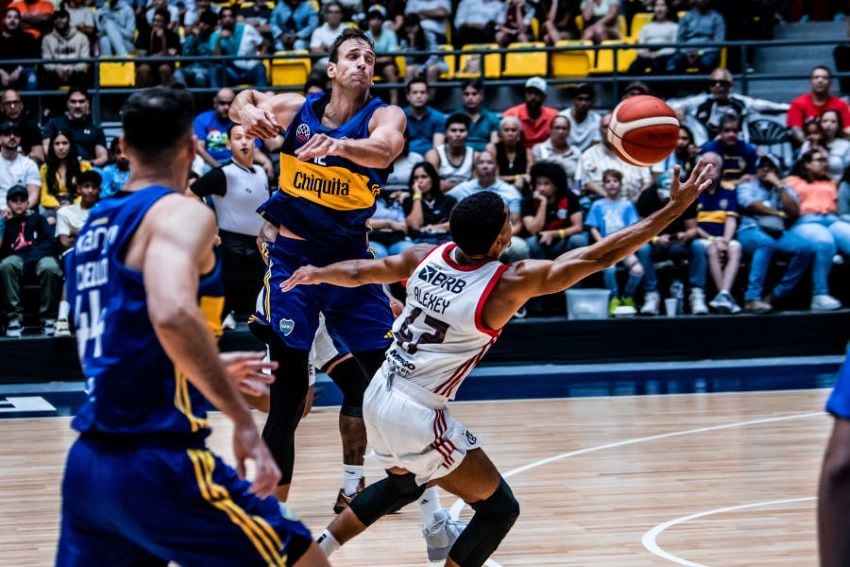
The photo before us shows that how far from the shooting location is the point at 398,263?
4.80 m

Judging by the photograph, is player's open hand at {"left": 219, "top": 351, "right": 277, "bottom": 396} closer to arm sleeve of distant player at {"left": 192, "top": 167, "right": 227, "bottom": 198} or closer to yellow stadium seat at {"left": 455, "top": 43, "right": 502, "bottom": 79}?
arm sleeve of distant player at {"left": 192, "top": 167, "right": 227, "bottom": 198}

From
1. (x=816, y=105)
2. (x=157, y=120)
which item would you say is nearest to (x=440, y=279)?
(x=157, y=120)

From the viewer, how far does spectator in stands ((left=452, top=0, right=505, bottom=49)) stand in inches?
559

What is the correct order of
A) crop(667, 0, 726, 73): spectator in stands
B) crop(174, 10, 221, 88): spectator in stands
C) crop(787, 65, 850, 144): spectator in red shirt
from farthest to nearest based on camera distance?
crop(667, 0, 726, 73): spectator in stands < crop(174, 10, 221, 88): spectator in stands < crop(787, 65, 850, 144): spectator in red shirt

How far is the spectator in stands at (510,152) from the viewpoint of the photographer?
1152 cm

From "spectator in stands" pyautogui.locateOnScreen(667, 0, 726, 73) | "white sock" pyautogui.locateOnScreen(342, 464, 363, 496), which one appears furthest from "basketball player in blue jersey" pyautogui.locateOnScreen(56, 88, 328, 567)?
"spectator in stands" pyautogui.locateOnScreen(667, 0, 726, 73)

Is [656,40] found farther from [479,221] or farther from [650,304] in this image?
[479,221]

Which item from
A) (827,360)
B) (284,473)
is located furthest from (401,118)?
(827,360)

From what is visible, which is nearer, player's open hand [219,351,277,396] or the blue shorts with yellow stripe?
the blue shorts with yellow stripe

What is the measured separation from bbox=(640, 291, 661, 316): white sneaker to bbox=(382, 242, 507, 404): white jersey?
6763 mm

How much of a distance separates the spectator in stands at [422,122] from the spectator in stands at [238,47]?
6.61ft

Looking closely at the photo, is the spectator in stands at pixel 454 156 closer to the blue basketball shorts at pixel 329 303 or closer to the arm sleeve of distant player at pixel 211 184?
the arm sleeve of distant player at pixel 211 184

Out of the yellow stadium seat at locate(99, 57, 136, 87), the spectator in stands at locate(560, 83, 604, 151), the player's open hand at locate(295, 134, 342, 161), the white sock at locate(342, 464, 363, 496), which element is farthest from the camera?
the yellow stadium seat at locate(99, 57, 136, 87)

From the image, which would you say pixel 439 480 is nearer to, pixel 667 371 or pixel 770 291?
pixel 667 371
